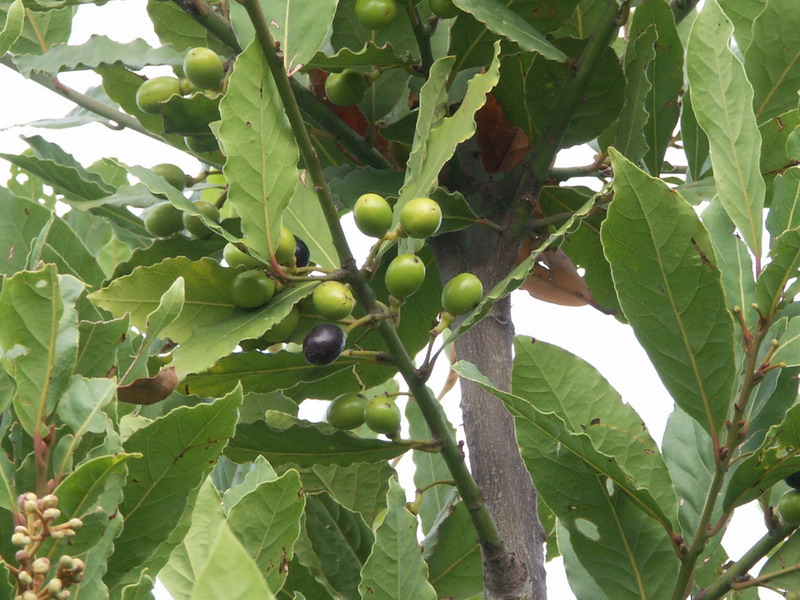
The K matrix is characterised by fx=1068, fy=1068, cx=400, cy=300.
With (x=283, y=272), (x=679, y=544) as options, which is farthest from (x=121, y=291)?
(x=679, y=544)

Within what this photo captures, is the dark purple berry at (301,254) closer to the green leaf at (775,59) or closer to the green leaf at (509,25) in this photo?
the green leaf at (509,25)

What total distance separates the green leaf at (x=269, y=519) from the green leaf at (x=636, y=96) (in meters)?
0.68

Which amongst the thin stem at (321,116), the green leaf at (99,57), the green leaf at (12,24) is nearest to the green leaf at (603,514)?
the thin stem at (321,116)

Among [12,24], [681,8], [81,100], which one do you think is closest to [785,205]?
[681,8]

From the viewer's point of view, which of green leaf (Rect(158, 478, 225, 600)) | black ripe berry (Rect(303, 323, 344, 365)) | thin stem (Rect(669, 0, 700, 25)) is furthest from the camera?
thin stem (Rect(669, 0, 700, 25))

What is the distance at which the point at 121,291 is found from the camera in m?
1.16

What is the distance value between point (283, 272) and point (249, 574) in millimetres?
709

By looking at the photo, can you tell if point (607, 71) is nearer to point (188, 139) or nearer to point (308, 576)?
point (188, 139)

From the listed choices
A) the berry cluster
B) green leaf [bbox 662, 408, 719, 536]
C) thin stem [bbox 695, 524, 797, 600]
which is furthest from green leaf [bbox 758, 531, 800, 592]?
the berry cluster

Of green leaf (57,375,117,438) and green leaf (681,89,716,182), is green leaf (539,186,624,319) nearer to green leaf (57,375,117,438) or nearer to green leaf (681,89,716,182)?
green leaf (681,89,716,182)

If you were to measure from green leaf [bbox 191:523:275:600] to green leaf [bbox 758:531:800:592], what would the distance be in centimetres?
76

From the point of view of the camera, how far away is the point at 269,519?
0.90 meters

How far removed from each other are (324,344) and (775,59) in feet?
2.15

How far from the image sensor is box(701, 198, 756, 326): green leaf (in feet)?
3.57
